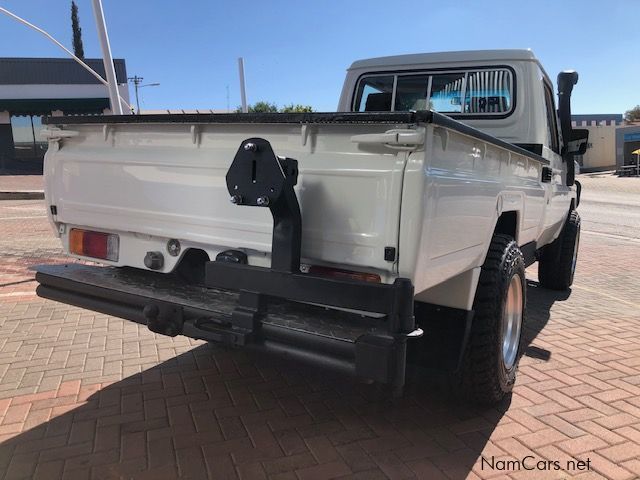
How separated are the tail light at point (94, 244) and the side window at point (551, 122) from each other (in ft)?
12.7

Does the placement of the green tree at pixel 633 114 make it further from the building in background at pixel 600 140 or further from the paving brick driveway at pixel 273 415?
the paving brick driveway at pixel 273 415

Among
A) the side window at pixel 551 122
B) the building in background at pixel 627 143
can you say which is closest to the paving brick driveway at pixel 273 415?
the side window at pixel 551 122

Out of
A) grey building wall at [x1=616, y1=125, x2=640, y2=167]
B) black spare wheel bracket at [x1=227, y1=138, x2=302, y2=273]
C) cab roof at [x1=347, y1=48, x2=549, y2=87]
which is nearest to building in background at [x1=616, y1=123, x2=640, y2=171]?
grey building wall at [x1=616, y1=125, x2=640, y2=167]

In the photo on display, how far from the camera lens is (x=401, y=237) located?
89.8 inches

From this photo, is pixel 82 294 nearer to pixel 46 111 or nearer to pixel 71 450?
pixel 71 450

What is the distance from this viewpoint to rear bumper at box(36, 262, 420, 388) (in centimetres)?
222

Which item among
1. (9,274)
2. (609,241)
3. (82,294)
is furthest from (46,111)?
(82,294)

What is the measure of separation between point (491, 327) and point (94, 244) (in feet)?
8.03

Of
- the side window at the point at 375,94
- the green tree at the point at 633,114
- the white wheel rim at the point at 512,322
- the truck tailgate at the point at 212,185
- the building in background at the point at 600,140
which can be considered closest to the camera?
the truck tailgate at the point at 212,185

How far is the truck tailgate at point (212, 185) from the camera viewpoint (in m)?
2.37

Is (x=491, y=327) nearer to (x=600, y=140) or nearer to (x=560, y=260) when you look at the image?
(x=560, y=260)

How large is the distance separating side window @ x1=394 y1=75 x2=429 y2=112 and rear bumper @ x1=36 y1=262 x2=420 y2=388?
9.49 feet

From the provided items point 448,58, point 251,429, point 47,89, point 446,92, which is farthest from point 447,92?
point 47,89

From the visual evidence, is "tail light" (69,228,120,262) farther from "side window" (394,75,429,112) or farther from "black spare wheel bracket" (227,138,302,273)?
"side window" (394,75,429,112)
